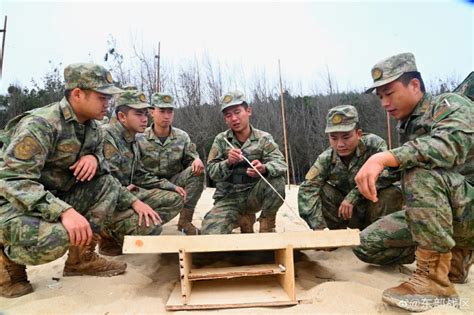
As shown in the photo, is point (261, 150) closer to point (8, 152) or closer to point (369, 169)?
point (369, 169)

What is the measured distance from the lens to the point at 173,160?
13.7 ft

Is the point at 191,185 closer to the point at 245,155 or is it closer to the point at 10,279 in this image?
the point at 245,155

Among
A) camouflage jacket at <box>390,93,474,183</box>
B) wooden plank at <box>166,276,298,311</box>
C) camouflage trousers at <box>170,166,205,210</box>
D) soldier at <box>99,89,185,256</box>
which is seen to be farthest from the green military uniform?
camouflage jacket at <box>390,93,474,183</box>

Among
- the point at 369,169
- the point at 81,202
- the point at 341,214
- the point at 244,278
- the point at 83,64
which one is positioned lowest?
the point at 244,278

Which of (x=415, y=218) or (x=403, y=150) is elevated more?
(x=403, y=150)

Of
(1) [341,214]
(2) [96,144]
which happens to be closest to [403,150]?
(1) [341,214]

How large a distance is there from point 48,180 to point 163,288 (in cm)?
104

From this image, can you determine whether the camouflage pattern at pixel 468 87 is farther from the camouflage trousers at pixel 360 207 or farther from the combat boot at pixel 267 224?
the combat boot at pixel 267 224

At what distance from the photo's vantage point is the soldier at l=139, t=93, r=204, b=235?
13.3 ft

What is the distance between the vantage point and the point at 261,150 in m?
3.69

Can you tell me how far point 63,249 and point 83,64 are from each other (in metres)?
1.22

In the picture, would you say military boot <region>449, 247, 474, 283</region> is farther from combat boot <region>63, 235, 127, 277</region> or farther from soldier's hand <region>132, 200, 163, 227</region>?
combat boot <region>63, 235, 127, 277</region>

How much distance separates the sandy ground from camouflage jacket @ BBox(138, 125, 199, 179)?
3.85 ft

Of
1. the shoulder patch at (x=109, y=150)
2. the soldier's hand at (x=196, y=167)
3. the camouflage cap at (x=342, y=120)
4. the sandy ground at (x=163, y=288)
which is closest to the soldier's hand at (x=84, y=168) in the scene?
the shoulder patch at (x=109, y=150)
